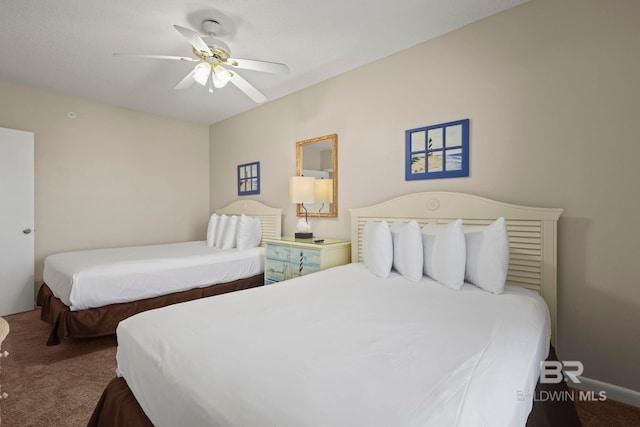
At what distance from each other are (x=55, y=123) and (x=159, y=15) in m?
2.52

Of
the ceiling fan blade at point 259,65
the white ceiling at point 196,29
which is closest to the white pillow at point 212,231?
the white ceiling at point 196,29

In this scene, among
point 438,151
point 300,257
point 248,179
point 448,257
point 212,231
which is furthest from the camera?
point 248,179

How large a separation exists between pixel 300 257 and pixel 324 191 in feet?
2.55

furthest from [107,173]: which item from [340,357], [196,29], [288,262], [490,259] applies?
[490,259]

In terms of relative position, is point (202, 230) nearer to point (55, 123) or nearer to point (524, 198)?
point (55, 123)

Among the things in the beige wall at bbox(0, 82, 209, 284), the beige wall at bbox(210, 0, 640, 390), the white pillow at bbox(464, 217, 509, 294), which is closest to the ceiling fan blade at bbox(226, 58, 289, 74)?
the beige wall at bbox(210, 0, 640, 390)

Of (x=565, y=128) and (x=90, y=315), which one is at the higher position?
(x=565, y=128)

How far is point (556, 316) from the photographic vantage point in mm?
1878

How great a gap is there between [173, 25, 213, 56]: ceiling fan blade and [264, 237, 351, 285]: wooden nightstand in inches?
69.8

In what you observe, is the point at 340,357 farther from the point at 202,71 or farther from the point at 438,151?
the point at 202,71

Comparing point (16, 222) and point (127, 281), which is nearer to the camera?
point (127, 281)

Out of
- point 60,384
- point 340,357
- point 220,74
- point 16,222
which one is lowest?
point 60,384

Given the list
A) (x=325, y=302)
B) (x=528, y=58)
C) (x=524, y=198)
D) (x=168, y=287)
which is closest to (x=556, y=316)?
(x=524, y=198)

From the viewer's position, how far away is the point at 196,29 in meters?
2.31
